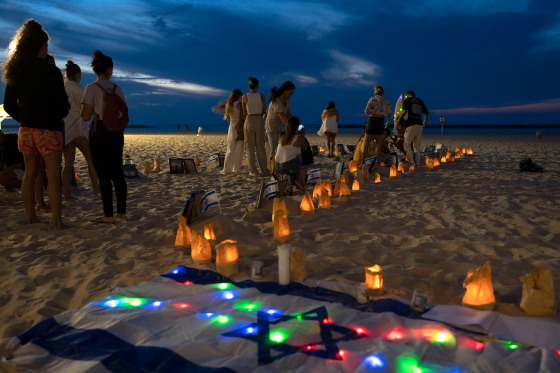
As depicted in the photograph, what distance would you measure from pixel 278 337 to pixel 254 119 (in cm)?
572

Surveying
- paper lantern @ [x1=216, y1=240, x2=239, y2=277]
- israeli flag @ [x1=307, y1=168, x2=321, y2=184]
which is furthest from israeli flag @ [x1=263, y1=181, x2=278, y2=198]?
paper lantern @ [x1=216, y1=240, x2=239, y2=277]

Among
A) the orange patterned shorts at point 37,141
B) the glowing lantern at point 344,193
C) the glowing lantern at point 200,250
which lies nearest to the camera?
the glowing lantern at point 200,250

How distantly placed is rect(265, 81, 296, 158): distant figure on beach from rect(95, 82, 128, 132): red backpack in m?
3.35

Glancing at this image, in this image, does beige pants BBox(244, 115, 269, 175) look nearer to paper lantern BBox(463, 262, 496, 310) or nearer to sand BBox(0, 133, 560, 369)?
sand BBox(0, 133, 560, 369)

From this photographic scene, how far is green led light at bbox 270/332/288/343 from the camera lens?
194 centimetres

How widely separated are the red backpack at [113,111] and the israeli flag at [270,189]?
73.0 inches

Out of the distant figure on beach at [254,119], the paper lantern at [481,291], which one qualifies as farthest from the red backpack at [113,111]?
the paper lantern at [481,291]

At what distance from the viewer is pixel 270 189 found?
16.0ft

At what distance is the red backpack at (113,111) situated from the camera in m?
3.92

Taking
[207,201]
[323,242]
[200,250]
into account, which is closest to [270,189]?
[207,201]

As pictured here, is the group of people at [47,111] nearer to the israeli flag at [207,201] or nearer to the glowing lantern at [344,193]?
the israeli flag at [207,201]

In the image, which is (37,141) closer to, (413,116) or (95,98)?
(95,98)

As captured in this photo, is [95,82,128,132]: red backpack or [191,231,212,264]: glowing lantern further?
[95,82,128,132]: red backpack

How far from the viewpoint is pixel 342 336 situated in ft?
6.51
